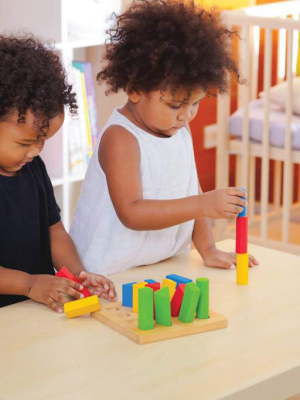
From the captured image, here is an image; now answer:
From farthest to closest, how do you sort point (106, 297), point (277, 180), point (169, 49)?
point (277, 180) → point (169, 49) → point (106, 297)

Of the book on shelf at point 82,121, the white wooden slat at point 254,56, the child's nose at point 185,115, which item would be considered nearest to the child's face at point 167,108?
the child's nose at point 185,115

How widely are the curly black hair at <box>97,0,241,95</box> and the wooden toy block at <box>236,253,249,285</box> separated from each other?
0.31m

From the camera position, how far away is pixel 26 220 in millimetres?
1300

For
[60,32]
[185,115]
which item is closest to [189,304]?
[185,115]

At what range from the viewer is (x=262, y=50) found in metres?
3.14

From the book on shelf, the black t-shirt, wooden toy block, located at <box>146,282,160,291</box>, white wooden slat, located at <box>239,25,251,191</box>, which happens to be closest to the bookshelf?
the book on shelf

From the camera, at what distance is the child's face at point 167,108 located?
50.7 inches

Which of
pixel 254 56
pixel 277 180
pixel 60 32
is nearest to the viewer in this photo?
pixel 60 32

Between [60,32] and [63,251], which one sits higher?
[60,32]

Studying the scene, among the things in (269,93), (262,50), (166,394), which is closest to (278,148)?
(269,93)

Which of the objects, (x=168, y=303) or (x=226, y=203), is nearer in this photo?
(x=168, y=303)

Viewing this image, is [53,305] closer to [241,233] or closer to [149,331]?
[149,331]

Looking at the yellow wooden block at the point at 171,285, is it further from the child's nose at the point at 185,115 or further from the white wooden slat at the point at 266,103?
the white wooden slat at the point at 266,103

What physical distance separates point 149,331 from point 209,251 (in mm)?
386
